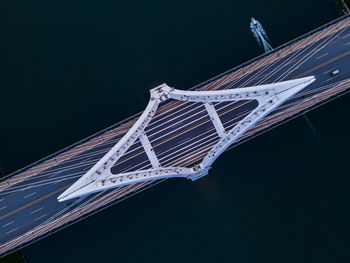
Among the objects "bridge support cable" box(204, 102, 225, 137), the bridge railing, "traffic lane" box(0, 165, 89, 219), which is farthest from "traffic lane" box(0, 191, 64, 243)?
"bridge support cable" box(204, 102, 225, 137)

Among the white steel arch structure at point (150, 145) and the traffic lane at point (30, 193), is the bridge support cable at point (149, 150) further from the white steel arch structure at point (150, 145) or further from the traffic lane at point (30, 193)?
the traffic lane at point (30, 193)

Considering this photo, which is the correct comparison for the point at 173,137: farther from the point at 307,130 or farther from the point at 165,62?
the point at 307,130

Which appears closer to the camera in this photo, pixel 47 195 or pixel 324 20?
pixel 47 195

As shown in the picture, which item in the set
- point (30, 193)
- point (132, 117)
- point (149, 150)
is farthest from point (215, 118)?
point (30, 193)

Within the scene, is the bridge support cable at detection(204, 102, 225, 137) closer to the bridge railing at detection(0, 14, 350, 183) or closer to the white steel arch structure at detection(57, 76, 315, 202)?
the white steel arch structure at detection(57, 76, 315, 202)

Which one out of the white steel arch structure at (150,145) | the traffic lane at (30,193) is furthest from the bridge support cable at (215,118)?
the traffic lane at (30,193)

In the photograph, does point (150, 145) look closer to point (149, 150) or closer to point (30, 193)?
point (149, 150)

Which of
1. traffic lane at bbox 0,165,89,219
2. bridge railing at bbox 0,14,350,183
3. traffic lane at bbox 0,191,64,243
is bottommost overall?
traffic lane at bbox 0,191,64,243

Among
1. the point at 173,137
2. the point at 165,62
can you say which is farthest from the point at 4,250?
the point at 165,62
